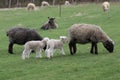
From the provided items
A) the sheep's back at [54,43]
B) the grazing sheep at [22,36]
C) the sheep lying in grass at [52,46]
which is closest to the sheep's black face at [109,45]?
the sheep lying in grass at [52,46]

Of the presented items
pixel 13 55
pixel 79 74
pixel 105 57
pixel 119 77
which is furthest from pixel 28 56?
pixel 119 77

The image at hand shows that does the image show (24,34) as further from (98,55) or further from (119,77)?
(119,77)

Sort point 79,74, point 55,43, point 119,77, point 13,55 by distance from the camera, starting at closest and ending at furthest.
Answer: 1. point 119,77
2. point 79,74
3. point 55,43
4. point 13,55

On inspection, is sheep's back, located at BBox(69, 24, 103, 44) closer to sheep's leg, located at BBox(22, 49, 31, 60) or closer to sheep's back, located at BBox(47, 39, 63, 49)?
sheep's back, located at BBox(47, 39, 63, 49)

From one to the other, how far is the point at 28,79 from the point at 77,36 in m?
6.18

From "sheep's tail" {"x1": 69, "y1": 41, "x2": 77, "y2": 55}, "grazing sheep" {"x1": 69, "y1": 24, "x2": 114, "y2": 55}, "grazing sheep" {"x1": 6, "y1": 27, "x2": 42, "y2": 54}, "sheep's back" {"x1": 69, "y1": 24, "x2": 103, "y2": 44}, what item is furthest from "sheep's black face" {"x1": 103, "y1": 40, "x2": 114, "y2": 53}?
"grazing sheep" {"x1": 6, "y1": 27, "x2": 42, "y2": 54}

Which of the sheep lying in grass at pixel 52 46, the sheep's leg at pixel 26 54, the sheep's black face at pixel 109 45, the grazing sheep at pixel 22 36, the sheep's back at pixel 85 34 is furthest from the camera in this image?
the grazing sheep at pixel 22 36

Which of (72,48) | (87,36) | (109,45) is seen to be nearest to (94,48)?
(109,45)

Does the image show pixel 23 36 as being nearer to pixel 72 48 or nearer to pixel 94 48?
pixel 72 48

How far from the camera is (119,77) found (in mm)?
15164

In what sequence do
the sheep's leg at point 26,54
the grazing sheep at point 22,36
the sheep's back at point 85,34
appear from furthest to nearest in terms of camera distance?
the grazing sheep at point 22,36 < the sheep's back at point 85,34 < the sheep's leg at point 26,54

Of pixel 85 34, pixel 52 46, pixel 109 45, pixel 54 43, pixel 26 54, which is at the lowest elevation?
pixel 26 54

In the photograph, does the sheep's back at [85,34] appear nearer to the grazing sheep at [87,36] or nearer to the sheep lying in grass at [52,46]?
the grazing sheep at [87,36]

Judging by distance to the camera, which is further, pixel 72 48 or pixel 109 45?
pixel 72 48
